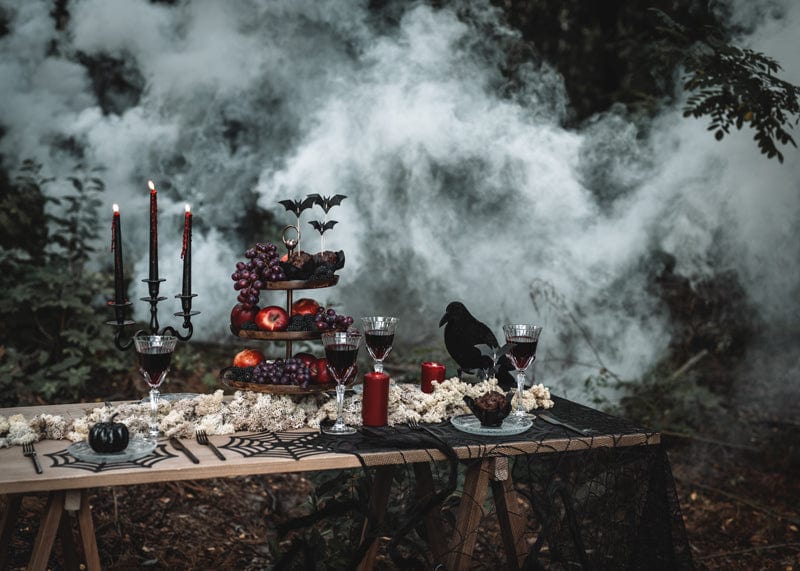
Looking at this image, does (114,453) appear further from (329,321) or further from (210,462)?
(329,321)

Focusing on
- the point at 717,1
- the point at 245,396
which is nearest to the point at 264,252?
the point at 245,396

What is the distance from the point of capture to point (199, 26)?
5418mm

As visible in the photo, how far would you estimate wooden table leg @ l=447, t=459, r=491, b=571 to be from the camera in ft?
7.84

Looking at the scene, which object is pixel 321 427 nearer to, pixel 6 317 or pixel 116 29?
pixel 6 317

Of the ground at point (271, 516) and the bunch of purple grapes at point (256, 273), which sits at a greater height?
the bunch of purple grapes at point (256, 273)

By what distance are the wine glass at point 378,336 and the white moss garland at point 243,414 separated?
0.66 ft

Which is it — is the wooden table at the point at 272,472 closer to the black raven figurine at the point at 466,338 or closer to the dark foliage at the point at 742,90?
the black raven figurine at the point at 466,338

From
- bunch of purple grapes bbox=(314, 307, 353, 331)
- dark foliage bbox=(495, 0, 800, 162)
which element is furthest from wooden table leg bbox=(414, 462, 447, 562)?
dark foliage bbox=(495, 0, 800, 162)

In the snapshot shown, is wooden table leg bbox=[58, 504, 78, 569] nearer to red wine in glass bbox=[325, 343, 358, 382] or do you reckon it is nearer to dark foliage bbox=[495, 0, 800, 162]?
red wine in glass bbox=[325, 343, 358, 382]

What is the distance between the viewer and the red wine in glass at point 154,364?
7.14 ft

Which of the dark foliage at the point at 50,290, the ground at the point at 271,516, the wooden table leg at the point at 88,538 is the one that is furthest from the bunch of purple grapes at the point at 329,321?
the dark foliage at the point at 50,290

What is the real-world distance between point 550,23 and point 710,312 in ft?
9.53

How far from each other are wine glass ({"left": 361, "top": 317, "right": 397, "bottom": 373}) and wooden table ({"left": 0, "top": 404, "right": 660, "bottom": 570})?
0.34m

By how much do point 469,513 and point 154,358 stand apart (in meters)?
1.14
